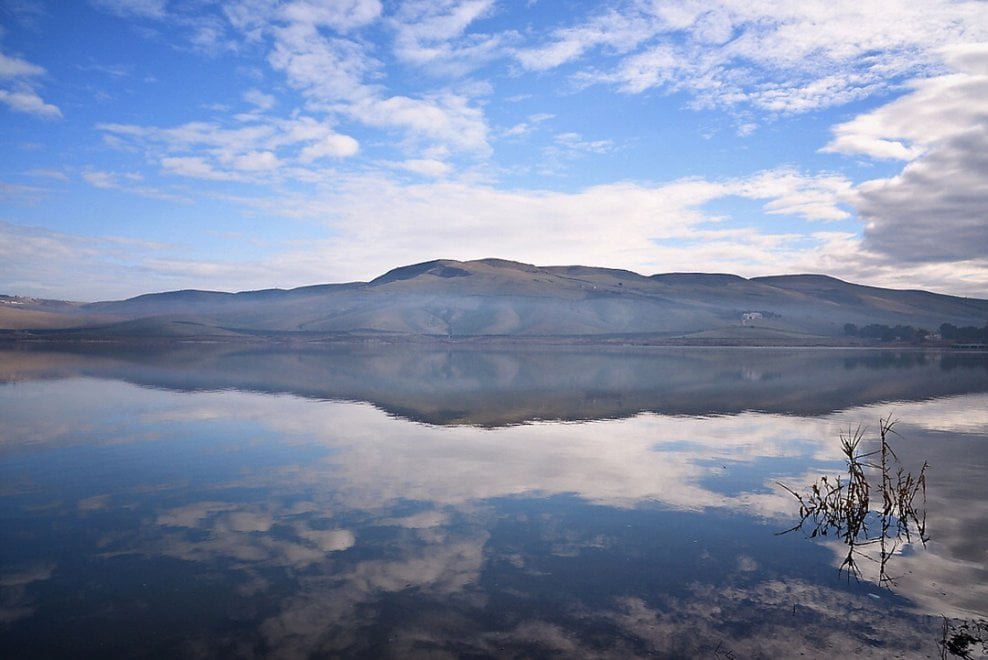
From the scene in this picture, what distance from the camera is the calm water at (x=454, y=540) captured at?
9.94 metres

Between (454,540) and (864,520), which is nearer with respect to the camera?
(454,540)

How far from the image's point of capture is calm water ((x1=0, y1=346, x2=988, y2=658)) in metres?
9.94

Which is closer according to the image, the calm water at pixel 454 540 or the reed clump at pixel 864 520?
the calm water at pixel 454 540

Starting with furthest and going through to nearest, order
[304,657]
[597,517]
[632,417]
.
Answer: [632,417] < [597,517] < [304,657]

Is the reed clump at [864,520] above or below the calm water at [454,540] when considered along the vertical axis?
above

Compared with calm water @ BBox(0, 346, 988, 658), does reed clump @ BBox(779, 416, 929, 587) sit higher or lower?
higher

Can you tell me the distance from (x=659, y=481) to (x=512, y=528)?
686 centimetres

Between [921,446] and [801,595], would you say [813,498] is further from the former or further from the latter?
[921,446]

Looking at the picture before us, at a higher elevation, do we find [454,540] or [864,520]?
[864,520]

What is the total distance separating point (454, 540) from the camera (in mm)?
14141

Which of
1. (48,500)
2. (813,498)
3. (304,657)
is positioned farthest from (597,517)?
(48,500)

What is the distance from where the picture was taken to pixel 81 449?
23.6m

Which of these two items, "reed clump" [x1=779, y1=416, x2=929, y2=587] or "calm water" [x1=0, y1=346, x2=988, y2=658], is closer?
"calm water" [x1=0, y1=346, x2=988, y2=658]

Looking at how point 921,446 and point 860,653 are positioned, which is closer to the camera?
point 860,653
